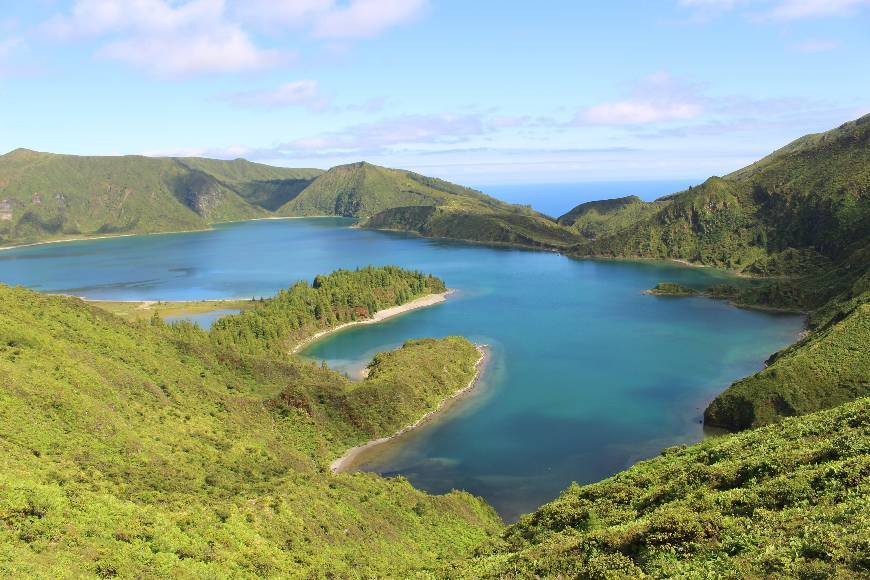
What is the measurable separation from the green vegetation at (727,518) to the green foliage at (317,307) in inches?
3626

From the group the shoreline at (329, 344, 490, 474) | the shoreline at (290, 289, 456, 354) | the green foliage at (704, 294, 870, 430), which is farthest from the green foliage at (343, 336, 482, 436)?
the green foliage at (704, 294, 870, 430)

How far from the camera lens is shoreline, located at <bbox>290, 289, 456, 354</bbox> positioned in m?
141

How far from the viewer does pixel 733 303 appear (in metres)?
174

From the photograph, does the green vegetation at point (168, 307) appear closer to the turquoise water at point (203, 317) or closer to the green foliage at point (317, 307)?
the turquoise water at point (203, 317)

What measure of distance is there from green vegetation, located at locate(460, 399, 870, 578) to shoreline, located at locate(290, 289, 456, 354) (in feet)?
320

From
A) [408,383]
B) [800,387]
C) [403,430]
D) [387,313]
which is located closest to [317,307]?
[387,313]

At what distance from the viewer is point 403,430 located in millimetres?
87875

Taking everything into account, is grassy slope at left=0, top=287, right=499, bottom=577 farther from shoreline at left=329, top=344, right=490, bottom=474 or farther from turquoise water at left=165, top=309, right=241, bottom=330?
turquoise water at left=165, top=309, right=241, bottom=330

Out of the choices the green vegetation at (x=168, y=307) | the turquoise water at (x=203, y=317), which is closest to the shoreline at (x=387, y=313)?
the green vegetation at (x=168, y=307)

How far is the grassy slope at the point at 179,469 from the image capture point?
118ft

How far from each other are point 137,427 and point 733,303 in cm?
16458

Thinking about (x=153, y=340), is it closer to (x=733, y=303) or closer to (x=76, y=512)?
(x=76, y=512)

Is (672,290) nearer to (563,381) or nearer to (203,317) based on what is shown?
(563,381)

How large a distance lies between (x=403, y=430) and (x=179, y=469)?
126 feet
